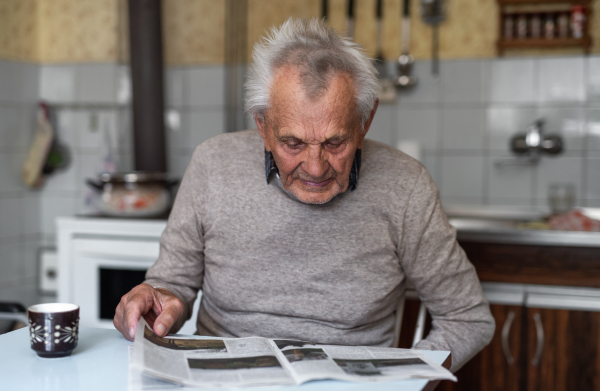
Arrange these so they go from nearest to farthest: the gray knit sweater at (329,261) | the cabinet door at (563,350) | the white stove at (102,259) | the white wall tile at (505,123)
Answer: the gray knit sweater at (329,261), the cabinet door at (563,350), the white stove at (102,259), the white wall tile at (505,123)

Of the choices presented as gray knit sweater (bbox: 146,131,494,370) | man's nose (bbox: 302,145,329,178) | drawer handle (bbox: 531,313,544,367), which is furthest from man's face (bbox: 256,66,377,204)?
drawer handle (bbox: 531,313,544,367)

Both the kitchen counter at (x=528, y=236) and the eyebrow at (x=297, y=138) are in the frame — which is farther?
the kitchen counter at (x=528, y=236)

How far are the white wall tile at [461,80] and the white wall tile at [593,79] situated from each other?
41 centimetres

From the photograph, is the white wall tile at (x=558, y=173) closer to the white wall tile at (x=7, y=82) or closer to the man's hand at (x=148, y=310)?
the man's hand at (x=148, y=310)

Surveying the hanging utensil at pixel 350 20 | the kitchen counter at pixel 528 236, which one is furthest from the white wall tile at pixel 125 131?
the kitchen counter at pixel 528 236

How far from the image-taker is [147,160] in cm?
231

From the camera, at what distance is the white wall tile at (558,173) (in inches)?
91.0

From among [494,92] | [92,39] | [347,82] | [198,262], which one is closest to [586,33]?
[494,92]

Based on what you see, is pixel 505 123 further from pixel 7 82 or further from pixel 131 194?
pixel 7 82

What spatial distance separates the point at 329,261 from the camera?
3.86 feet

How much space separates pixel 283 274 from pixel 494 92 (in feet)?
5.20

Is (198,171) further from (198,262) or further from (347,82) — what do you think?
(347,82)

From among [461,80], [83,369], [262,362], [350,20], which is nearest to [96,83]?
[350,20]

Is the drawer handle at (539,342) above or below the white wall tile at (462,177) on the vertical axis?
below
